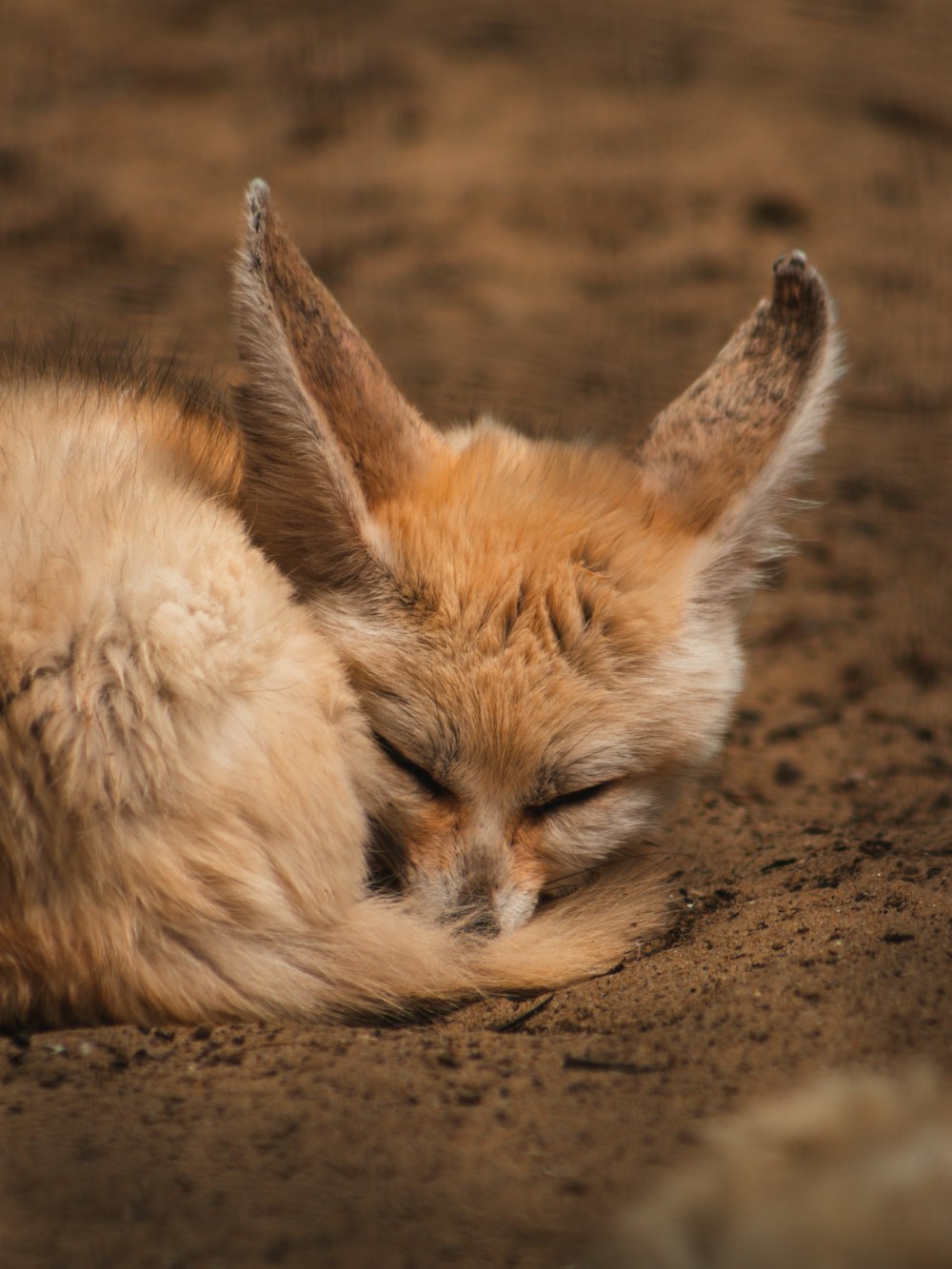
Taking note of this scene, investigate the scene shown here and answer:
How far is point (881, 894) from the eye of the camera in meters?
2.86

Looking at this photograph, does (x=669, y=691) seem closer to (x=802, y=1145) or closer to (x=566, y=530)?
(x=566, y=530)

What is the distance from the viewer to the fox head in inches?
107

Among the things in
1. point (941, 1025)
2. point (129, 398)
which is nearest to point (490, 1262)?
point (941, 1025)

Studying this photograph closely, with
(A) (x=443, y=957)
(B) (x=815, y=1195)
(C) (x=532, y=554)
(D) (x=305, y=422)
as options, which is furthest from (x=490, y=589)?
(B) (x=815, y=1195)

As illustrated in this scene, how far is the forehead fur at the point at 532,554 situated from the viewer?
2.77 m

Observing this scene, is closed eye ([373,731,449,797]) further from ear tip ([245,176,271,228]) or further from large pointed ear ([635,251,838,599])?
ear tip ([245,176,271,228])

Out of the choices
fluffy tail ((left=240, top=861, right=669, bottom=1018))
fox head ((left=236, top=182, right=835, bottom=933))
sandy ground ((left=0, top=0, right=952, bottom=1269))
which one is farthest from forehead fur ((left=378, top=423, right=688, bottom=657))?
sandy ground ((left=0, top=0, right=952, bottom=1269))

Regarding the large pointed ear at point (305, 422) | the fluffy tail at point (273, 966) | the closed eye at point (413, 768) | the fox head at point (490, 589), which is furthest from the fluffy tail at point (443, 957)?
the large pointed ear at point (305, 422)

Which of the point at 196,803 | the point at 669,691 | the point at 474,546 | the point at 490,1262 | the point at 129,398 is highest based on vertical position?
the point at 129,398

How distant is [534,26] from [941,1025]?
7451 millimetres

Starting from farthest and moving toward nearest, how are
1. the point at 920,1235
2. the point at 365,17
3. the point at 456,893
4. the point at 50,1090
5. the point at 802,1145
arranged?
the point at 365,17 → the point at 456,893 → the point at 50,1090 → the point at 802,1145 → the point at 920,1235

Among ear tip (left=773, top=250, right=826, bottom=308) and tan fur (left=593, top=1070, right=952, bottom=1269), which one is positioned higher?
ear tip (left=773, top=250, right=826, bottom=308)

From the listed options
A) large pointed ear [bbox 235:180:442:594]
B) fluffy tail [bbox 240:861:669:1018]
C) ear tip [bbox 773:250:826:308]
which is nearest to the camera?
fluffy tail [bbox 240:861:669:1018]

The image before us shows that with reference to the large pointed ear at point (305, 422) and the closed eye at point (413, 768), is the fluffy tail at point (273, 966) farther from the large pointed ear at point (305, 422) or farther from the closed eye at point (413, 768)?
the large pointed ear at point (305, 422)
